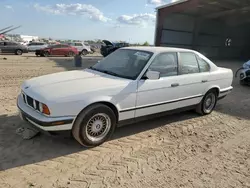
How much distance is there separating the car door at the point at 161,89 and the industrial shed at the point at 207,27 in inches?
667

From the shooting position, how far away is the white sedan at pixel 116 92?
10.5ft

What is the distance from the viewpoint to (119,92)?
357 cm

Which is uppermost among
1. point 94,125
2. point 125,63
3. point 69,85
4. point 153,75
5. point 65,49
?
point 125,63

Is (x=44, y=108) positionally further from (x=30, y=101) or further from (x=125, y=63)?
(x=125, y=63)

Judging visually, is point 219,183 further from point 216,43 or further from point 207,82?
point 216,43

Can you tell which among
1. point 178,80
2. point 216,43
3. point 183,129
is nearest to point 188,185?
point 183,129

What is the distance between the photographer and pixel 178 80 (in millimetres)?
4391

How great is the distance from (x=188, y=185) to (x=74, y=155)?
1.64 m

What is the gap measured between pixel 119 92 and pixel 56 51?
67.0 ft

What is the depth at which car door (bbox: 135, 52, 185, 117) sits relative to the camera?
12.8ft

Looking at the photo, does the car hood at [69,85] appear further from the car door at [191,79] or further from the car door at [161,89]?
the car door at [191,79]

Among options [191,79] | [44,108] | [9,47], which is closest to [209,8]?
[9,47]

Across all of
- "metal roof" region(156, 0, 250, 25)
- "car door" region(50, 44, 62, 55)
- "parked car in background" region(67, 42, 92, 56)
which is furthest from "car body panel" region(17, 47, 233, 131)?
"parked car in background" region(67, 42, 92, 56)

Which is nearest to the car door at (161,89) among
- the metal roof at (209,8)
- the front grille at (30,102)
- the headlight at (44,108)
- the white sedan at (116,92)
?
the white sedan at (116,92)
